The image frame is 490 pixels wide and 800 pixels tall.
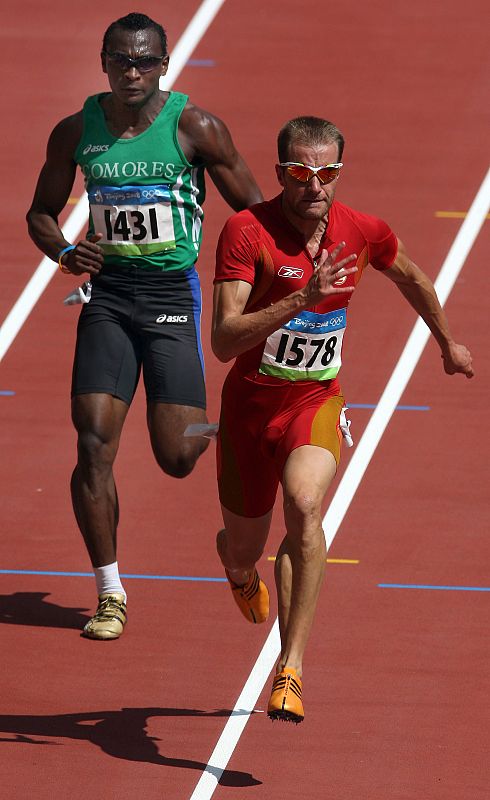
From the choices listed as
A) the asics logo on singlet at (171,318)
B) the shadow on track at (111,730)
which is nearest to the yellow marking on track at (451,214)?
the asics logo on singlet at (171,318)

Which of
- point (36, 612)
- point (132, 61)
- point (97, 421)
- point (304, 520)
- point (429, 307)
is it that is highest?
point (132, 61)

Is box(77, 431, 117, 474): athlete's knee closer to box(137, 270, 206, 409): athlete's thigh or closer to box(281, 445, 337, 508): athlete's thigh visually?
box(137, 270, 206, 409): athlete's thigh

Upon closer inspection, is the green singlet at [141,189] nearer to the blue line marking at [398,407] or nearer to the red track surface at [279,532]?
the red track surface at [279,532]

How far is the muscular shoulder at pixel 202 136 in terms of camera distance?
9.76 m

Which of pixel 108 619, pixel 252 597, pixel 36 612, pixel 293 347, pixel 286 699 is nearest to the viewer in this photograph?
pixel 286 699

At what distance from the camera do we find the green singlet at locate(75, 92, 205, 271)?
967 centimetres

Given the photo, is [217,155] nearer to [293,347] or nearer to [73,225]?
[293,347]

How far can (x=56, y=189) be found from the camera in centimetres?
991

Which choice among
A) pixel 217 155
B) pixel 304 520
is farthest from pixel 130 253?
pixel 304 520

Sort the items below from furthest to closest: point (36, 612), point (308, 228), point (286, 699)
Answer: point (36, 612)
point (308, 228)
point (286, 699)

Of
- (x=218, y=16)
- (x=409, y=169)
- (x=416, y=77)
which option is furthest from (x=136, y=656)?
(x=218, y=16)

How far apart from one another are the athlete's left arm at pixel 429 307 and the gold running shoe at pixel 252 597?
1.42 metres

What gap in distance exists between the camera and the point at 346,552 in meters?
10.5

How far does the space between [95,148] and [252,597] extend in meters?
2.42
